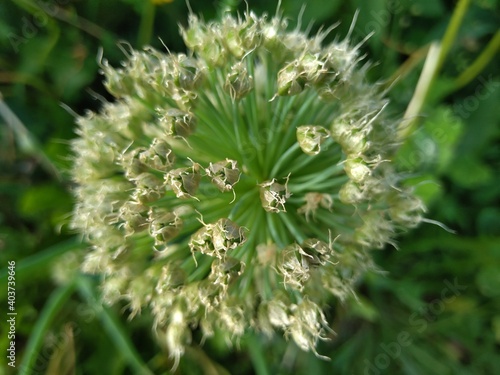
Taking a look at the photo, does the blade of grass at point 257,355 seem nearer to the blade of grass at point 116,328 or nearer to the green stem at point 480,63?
the blade of grass at point 116,328

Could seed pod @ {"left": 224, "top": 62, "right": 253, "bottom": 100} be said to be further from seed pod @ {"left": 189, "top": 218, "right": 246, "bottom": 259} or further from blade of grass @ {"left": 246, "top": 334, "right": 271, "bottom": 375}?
blade of grass @ {"left": 246, "top": 334, "right": 271, "bottom": 375}

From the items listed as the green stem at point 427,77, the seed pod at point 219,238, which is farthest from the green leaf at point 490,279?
the seed pod at point 219,238

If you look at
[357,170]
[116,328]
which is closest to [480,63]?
[357,170]

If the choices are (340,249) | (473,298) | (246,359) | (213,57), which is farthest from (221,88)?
(473,298)

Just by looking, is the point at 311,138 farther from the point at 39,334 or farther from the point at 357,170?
the point at 39,334

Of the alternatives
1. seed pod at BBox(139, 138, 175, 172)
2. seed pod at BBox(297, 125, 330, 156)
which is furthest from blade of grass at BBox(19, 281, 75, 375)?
seed pod at BBox(297, 125, 330, 156)

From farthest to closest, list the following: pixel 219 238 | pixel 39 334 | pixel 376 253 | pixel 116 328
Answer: pixel 376 253, pixel 116 328, pixel 39 334, pixel 219 238

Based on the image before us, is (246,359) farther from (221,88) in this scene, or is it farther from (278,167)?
(221,88)
